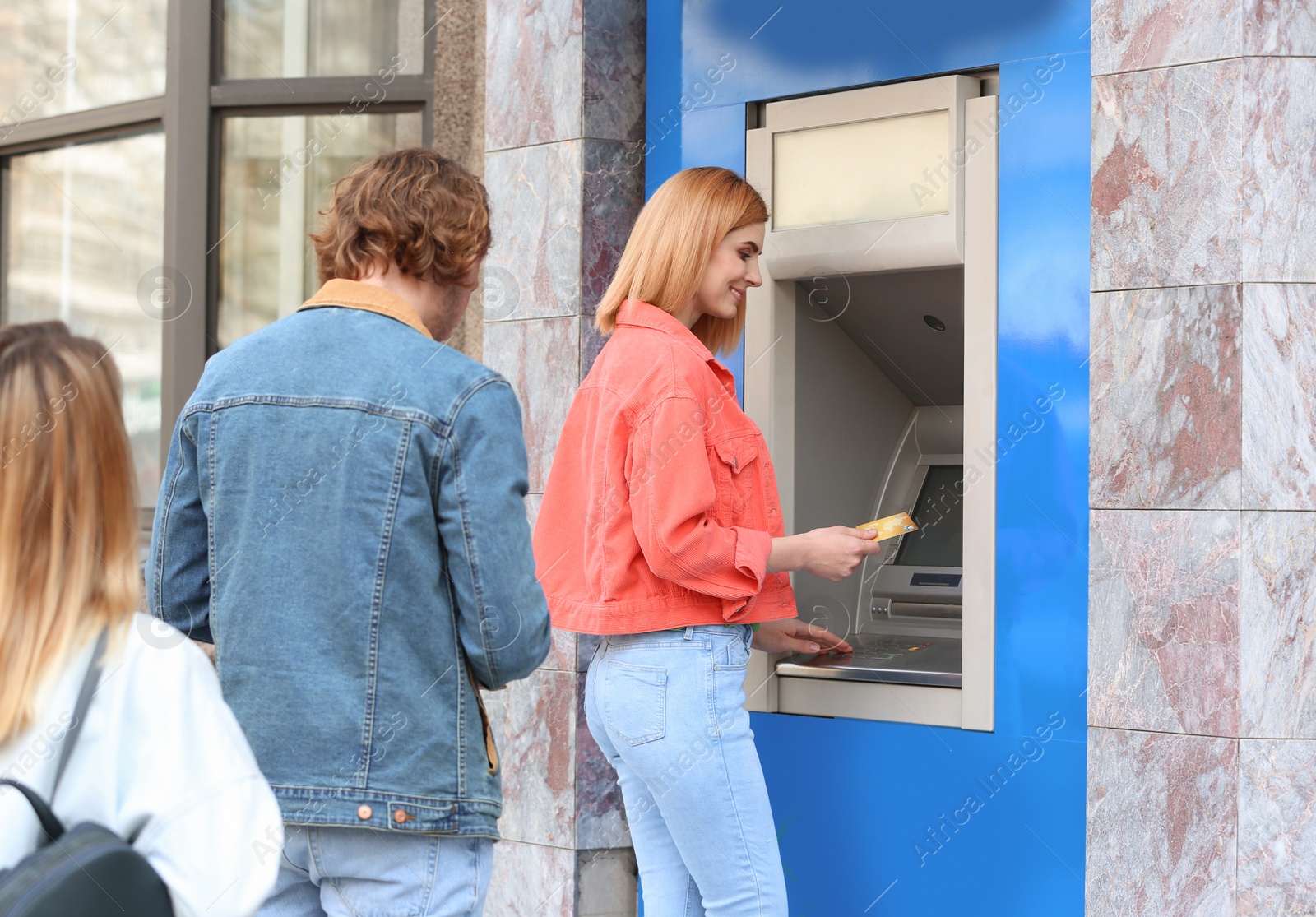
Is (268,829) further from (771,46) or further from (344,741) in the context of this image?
(771,46)

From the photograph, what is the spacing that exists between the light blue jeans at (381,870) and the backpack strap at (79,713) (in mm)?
598

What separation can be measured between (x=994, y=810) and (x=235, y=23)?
13.2 feet

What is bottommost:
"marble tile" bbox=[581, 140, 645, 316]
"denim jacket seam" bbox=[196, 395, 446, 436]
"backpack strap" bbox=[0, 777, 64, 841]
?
"backpack strap" bbox=[0, 777, 64, 841]

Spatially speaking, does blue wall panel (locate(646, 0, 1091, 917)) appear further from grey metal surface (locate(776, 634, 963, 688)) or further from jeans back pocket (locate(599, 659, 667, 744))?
jeans back pocket (locate(599, 659, 667, 744))

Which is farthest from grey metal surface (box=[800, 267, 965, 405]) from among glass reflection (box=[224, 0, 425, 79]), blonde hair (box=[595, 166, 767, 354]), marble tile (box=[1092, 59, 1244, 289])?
glass reflection (box=[224, 0, 425, 79])

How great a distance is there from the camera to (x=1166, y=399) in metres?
2.43

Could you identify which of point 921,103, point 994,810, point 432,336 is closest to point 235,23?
point 921,103

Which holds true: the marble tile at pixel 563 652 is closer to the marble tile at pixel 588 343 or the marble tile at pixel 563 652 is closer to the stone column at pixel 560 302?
the stone column at pixel 560 302

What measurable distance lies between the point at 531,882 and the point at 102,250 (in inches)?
145

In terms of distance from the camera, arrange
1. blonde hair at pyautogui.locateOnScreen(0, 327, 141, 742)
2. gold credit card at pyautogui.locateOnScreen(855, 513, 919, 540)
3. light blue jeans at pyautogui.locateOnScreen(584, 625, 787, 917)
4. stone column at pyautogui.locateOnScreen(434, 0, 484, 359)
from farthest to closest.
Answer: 1. stone column at pyautogui.locateOnScreen(434, 0, 484, 359)
2. gold credit card at pyautogui.locateOnScreen(855, 513, 919, 540)
3. light blue jeans at pyautogui.locateOnScreen(584, 625, 787, 917)
4. blonde hair at pyautogui.locateOnScreen(0, 327, 141, 742)

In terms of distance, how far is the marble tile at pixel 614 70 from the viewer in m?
3.38

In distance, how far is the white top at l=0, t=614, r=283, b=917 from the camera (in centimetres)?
119

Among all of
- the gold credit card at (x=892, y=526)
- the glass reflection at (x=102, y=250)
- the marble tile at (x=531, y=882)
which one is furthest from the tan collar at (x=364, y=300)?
the glass reflection at (x=102, y=250)

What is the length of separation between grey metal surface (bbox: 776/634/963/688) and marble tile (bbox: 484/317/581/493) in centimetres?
86
